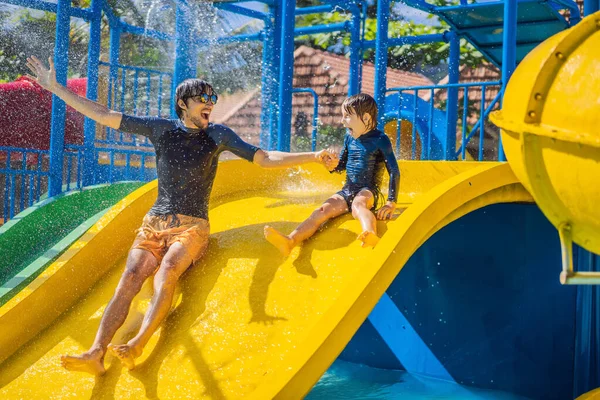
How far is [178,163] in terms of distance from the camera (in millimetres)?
4078

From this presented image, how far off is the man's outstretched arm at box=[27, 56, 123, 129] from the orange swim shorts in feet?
1.90

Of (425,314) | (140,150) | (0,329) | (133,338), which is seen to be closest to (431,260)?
(425,314)

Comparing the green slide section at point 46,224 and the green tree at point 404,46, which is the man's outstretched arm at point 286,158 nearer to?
the green slide section at point 46,224

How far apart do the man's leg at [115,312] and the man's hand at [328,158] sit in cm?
106

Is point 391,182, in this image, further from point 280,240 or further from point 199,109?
point 199,109

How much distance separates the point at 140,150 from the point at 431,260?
4.30 meters

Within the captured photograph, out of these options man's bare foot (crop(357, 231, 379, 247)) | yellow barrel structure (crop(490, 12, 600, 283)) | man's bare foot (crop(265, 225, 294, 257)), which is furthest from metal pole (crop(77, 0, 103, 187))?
yellow barrel structure (crop(490, 12, 600, 283))

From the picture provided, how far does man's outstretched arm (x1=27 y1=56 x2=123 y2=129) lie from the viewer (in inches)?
154

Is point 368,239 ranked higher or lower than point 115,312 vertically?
higher

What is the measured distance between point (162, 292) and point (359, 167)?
4.43ft

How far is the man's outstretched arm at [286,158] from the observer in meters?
4.09

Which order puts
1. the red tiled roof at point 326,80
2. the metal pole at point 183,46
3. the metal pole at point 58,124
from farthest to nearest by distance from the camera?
1. the red tiled roof at point 326,80
2. the metal pole at point 183,46
3. the metal pole at point 58,124

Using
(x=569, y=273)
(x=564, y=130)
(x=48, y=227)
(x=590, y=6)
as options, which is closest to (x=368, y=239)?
(x=569, y=273)

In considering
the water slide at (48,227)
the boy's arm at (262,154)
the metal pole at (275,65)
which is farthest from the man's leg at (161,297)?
the metal pole at (275,65)
